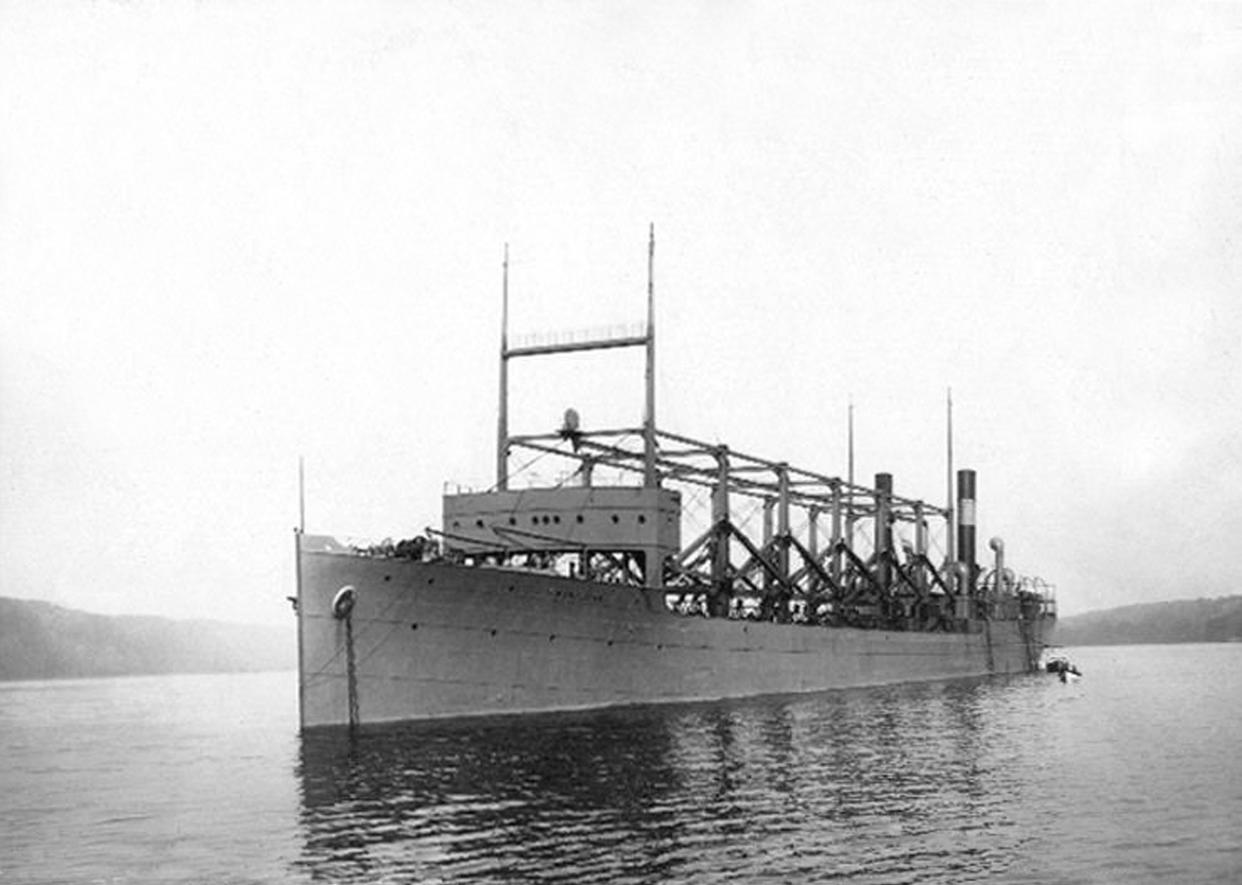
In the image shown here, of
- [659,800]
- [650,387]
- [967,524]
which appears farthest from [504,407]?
[967,524]

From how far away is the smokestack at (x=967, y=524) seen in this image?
6250cm

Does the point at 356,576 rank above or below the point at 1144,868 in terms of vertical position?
above

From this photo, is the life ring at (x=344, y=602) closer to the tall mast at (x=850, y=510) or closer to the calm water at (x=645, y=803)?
the calm water at (x=645, y=803)

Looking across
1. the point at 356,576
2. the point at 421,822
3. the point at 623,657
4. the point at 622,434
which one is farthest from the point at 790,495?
the point at 421,822

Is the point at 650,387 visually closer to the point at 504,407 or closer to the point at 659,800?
the point at 504,407

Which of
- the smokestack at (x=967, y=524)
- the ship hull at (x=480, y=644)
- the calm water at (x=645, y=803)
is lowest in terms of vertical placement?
the calm water at (x=645, y=803)

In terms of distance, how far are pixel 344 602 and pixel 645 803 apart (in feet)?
36.2

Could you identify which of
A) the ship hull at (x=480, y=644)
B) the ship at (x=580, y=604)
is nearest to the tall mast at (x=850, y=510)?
the ship at (x=580, y=604)

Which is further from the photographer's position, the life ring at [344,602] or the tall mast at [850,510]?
the tall mast at [850,510]

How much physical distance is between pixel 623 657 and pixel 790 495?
17.8 m

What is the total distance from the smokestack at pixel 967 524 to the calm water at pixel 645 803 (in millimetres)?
30505

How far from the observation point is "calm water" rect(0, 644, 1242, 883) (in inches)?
535

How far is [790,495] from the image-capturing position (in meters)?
48.0

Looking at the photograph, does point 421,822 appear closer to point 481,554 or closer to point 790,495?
A: point 481,554
